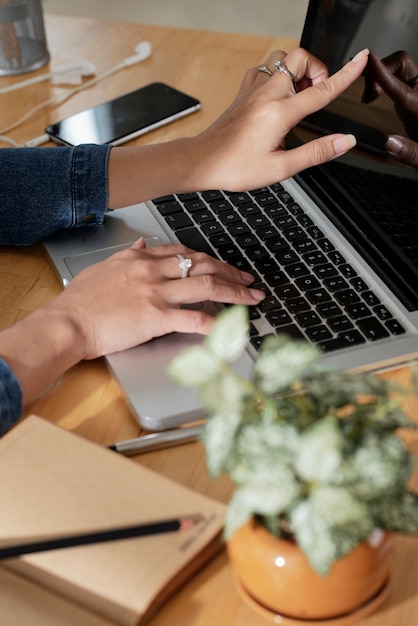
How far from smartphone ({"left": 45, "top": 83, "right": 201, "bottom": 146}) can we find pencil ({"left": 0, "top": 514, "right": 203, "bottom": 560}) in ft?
2.41

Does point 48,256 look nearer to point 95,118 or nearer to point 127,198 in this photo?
point 127,198

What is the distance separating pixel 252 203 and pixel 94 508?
557 millimetres

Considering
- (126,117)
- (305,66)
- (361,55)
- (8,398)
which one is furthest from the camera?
(126,117)

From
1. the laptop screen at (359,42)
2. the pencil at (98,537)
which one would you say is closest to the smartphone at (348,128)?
the laptop screen at (359,42)

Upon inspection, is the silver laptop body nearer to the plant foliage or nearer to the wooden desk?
the wooden desk

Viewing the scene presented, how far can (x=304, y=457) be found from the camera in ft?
1.56

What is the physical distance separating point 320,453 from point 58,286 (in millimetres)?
586

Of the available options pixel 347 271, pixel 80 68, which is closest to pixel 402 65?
pixel 347 271

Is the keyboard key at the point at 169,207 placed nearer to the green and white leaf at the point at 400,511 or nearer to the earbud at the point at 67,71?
the earbud at the point at 67,71

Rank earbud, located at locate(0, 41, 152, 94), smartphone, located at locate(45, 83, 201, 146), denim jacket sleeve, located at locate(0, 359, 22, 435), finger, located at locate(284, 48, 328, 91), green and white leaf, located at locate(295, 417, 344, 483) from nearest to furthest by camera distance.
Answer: green and white leaf, located at locate(295, 417, 344, 483)
denim jacket sleeve, located at locate(0, 359, 22, 435)
finger, located at locate(284, 48, 328, 91)
smartphone, located at locate(45, 83, 201, 146)
earbud, located at locate(0, 41, 152, 94)

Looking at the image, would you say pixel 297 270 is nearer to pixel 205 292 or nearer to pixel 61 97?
pixel 205 292

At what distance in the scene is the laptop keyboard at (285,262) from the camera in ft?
2.89

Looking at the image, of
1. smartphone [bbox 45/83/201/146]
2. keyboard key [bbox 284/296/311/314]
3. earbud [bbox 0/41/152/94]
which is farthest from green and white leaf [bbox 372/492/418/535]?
earbud [bbox 0/41/152/94]

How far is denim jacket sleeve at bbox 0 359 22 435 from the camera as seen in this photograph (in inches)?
30.4
